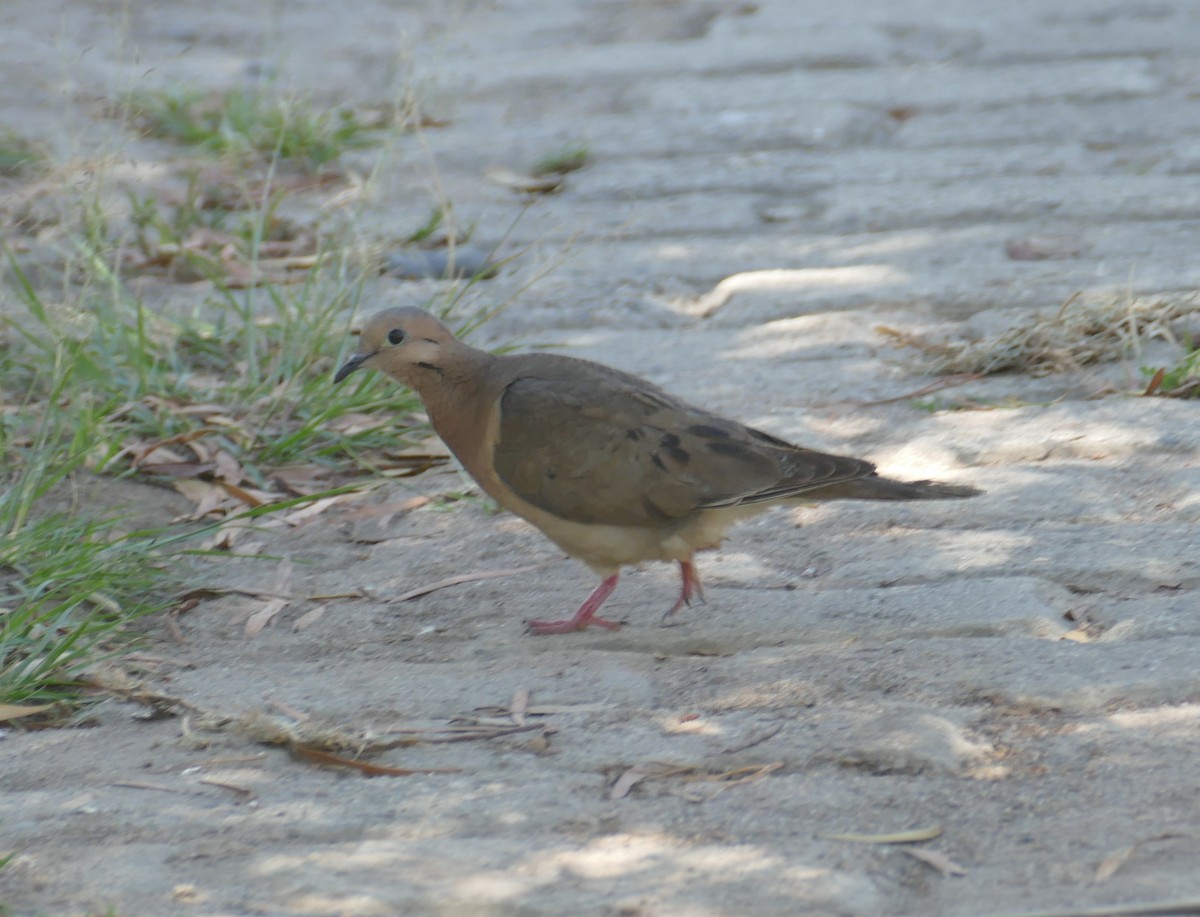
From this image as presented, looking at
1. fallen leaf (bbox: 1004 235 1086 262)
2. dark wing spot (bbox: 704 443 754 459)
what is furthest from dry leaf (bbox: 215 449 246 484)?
fallen leaf (bbox: 1004 235 1086 262)

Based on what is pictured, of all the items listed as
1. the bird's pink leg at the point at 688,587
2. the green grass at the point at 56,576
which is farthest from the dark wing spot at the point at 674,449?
the green grass at the point at 56,576

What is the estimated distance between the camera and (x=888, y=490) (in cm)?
330

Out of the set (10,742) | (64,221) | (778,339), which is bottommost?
(10,742)

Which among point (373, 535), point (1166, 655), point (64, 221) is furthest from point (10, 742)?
point (1166, 655)

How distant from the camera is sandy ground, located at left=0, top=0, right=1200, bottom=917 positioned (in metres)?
2.26

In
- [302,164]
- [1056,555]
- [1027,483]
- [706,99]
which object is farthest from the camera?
[706,99]

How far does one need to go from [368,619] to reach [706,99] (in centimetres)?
493

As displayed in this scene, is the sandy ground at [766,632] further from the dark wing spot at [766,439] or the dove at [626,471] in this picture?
the dark wing spot at [766,439]

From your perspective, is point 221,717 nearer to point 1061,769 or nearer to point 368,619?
point 368,619

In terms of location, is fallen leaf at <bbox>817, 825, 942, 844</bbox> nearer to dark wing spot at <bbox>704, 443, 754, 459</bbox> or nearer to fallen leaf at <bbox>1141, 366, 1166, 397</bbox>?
dark wing spot at <bbox>704, 443, 754, 459</bbox>

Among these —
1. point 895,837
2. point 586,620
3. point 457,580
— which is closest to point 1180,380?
point 586,620

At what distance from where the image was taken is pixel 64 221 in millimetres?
4250

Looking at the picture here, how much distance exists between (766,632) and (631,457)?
50cm

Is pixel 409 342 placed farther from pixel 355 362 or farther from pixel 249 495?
pixel 249 495
